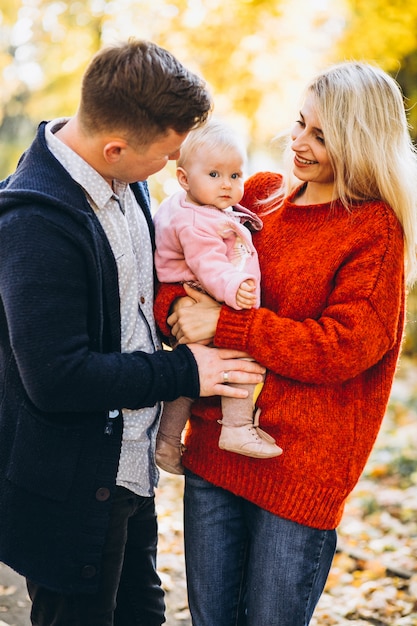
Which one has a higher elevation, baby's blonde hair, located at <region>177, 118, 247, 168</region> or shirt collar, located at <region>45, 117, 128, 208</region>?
baby's blonde hair, located at <region>177, 118, 247, 168</region>

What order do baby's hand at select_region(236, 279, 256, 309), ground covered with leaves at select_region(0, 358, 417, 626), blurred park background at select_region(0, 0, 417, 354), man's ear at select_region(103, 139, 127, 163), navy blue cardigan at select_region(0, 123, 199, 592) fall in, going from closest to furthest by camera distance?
1. navy blue cardigan at select_region(0, 123, 199, 592)
2. man's ear at select_region(103, 139, 127, 163)
3. baby's hand at select_region(236, 279, 256, 309)
4. ground covered with leaves at select_region(0, 358, 417, 626)
5. blurred park background at select_region(0, 0, 417, 354)

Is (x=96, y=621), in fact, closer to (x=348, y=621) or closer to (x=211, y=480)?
(x=211, y=480)

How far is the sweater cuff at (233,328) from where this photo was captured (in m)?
2.31

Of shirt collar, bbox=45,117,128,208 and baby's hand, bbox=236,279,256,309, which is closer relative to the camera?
shirt collar, bbox=45,117,128,208

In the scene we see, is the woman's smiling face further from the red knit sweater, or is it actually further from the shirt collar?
the shirt collar

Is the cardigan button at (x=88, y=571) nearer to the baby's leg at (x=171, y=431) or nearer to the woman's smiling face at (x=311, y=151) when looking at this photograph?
the baby's leg at (x=171, y=431)

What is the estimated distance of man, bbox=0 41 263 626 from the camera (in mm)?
1962

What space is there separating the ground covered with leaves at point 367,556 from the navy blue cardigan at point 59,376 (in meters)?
1.53

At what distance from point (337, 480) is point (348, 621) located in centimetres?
188

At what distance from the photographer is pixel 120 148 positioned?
6.93 feet

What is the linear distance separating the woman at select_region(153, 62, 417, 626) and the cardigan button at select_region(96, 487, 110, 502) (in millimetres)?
453

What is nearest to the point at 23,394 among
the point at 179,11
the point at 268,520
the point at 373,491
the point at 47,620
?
the point at 47,620

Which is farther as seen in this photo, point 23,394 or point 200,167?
point 200,167

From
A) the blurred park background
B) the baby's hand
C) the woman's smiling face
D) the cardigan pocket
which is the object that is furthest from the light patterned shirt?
the blurred park background
